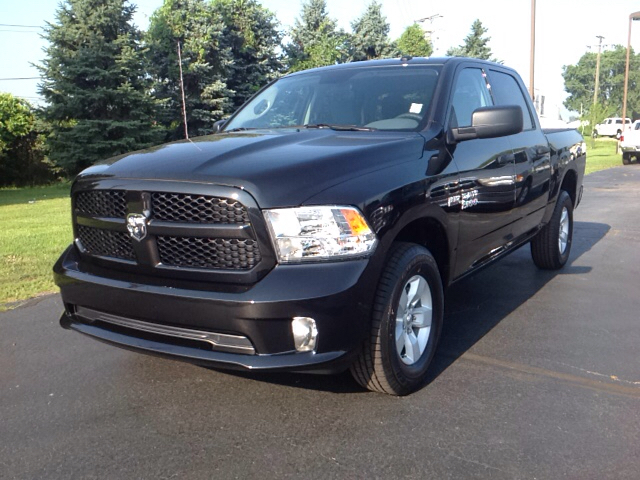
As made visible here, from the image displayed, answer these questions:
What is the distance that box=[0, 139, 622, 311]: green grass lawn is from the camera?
19.0ft

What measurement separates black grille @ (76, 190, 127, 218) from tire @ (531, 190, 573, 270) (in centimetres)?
411

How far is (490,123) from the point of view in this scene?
3783 millimetres

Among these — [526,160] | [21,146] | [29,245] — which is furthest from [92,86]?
[526,160]

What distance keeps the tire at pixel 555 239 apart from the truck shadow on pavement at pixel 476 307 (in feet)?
0.39

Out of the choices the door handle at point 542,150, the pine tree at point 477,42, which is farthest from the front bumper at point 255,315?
the pine tree at point 477,42

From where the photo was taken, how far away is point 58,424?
3.11m

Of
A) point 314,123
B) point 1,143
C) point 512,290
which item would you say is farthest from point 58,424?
point 1,143

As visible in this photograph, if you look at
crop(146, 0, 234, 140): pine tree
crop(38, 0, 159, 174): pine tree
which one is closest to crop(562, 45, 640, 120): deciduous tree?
crop(146, 0, 234, 140): pine tree

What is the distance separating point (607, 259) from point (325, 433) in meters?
5.14

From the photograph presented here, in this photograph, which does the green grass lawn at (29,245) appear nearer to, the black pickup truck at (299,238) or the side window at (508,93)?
the black pickup truck at (299,238)

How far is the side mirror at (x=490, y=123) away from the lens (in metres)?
3.79

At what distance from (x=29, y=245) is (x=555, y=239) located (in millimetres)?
6248

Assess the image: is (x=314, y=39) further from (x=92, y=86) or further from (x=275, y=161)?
(x=275, y=161)

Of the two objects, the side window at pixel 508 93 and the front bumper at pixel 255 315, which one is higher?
the side window at pixel 508 93
